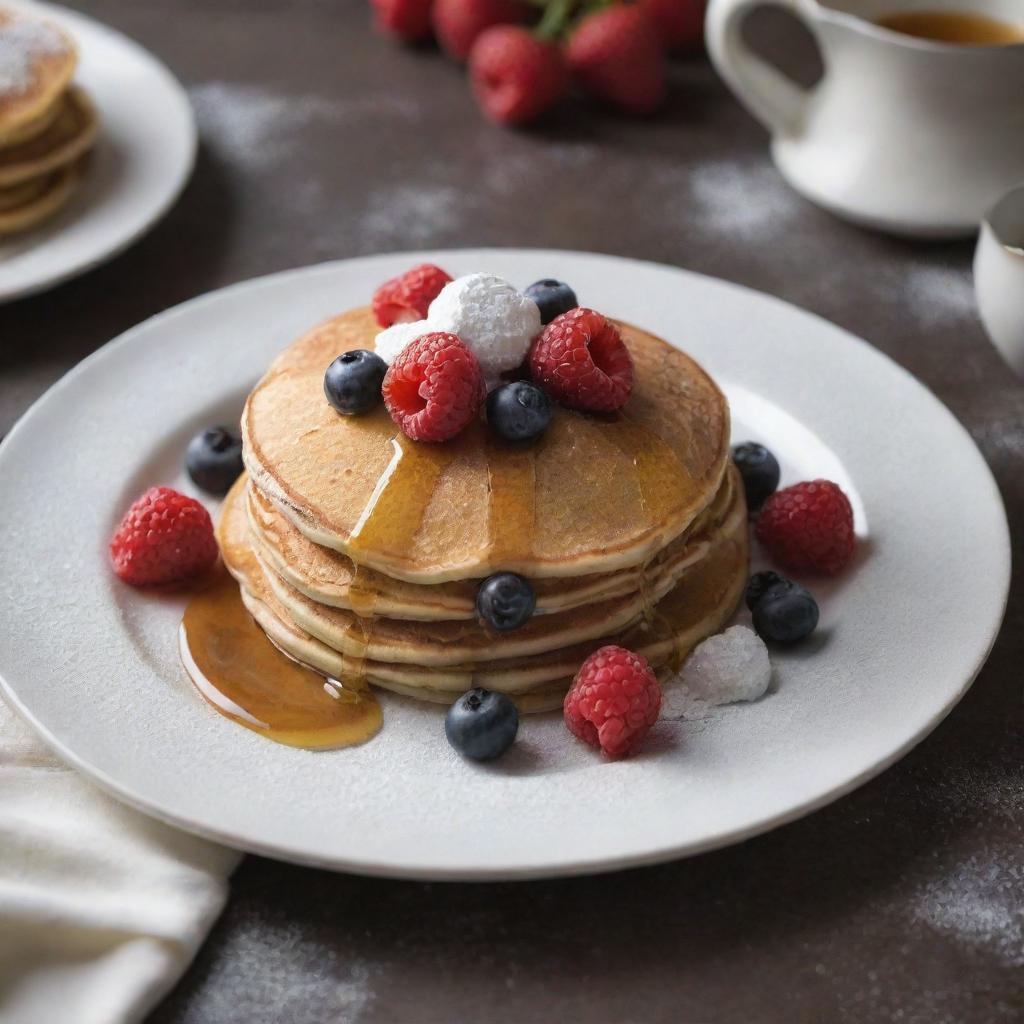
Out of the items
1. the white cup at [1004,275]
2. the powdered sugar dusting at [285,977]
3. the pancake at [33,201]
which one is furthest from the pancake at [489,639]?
the pancake at [33,201]

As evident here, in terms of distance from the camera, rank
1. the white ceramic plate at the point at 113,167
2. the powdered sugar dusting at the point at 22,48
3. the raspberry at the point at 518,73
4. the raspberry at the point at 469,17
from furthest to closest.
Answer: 1. the raspberry at the point at 469,17
2. the raspberry at the point at 518,73
3. the powdered sugar dusting at the point at 22,48
4. the white ceramic plate at the point at 113,167

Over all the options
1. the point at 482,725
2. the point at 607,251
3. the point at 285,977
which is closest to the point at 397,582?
the point at 482,725

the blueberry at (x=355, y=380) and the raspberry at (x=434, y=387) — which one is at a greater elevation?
the raspberry at (x=434, y=387)

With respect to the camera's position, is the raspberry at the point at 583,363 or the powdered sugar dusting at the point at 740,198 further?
the powdered sugar dusting at the point at 740,198

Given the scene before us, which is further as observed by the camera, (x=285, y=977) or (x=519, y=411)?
(x=519, y=411)

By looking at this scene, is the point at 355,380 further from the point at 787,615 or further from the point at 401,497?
the point at 787,615

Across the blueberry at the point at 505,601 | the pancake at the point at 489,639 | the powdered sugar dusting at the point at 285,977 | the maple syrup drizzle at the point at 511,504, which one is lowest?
the powdered sugar dusting at the point at 285,977

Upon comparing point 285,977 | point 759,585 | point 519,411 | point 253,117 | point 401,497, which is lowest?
point 253,117

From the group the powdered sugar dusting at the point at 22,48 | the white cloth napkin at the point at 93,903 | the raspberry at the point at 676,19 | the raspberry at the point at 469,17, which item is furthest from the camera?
the raspberry at the point at 676,19

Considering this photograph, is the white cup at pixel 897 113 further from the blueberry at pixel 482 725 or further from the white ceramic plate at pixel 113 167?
the blueberry at pixel 482 725
